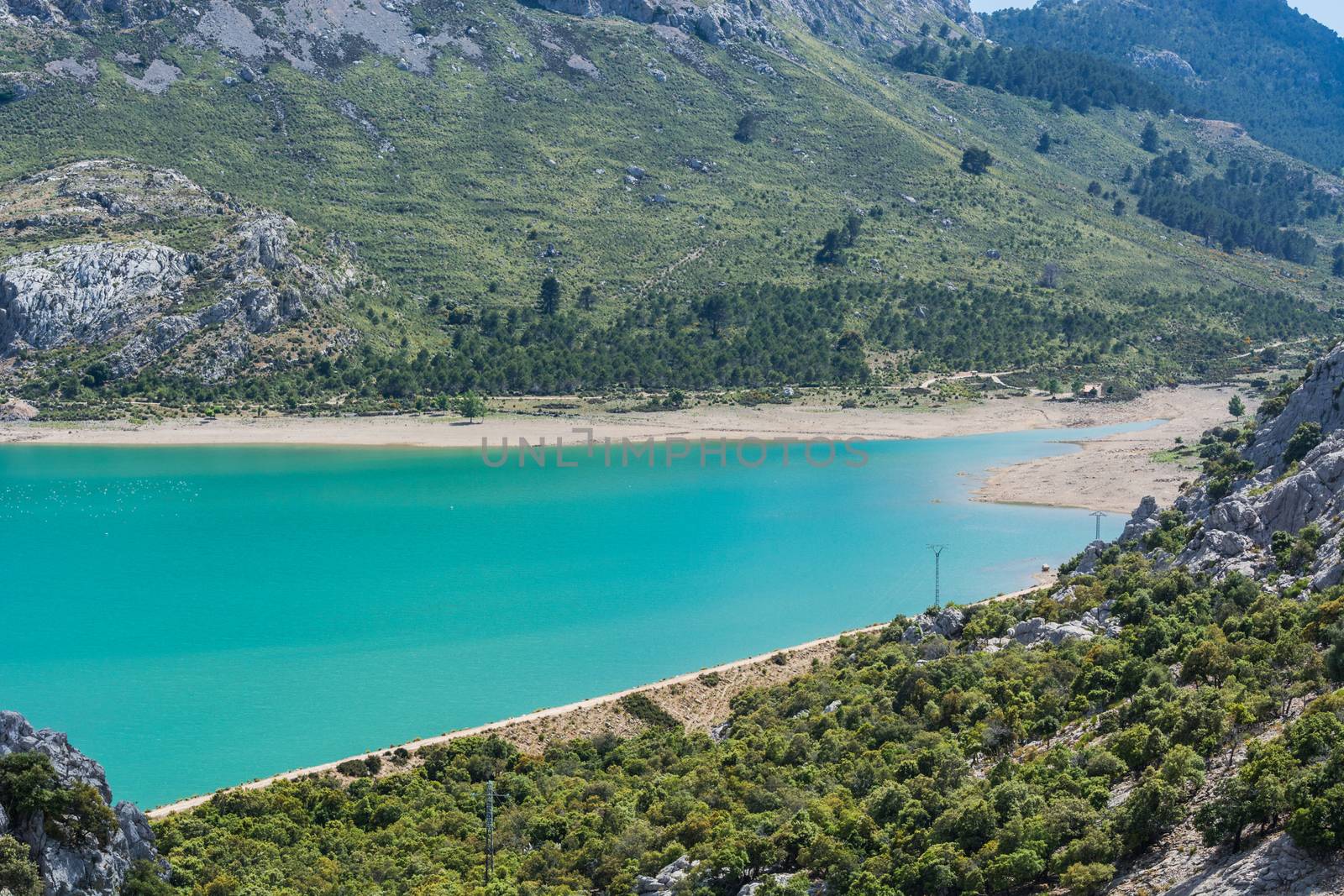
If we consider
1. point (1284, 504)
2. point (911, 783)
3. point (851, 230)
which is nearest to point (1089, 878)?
point (911, 783)

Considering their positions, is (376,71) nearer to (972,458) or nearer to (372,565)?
(972,458)

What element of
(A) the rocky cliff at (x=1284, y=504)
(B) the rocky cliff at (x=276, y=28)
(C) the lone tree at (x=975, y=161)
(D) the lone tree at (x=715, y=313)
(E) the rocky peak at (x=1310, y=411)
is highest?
(B) the rocky cliff at (x=276, y=28)

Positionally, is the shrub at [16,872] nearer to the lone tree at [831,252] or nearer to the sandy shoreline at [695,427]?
the sandy shoreline at [695,427]

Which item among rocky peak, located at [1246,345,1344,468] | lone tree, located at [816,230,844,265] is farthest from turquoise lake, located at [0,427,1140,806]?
lone tree, located at [816,230,844,265]

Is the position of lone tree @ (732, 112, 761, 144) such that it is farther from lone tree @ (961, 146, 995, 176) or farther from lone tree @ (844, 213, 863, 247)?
lone tree @ (961, 146, 995, 176)

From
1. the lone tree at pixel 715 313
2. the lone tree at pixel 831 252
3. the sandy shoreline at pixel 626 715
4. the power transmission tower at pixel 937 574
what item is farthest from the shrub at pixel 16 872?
the lone tree at pixel 831 252

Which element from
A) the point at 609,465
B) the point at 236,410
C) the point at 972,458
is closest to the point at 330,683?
the point at 609,465
